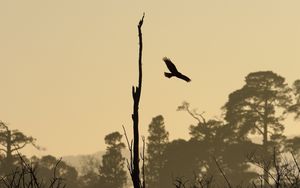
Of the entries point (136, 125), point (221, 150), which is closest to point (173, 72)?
point (136, 125)

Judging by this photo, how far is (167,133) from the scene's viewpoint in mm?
59938

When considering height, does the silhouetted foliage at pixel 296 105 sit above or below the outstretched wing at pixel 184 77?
above

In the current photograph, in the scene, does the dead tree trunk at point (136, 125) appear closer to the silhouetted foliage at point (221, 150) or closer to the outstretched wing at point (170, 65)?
the outstretched wing at point (170, 65)

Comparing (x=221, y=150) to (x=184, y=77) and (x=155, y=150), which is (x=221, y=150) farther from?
(x=184, y=77)

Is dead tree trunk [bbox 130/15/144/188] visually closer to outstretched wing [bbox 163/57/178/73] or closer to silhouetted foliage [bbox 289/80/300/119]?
outstretched wing [bbox 163/57/178/73]

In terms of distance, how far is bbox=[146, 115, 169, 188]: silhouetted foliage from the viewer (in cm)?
5759

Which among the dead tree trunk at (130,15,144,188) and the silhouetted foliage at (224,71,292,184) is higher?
the silhouetted foliage at (224,71,292,184)

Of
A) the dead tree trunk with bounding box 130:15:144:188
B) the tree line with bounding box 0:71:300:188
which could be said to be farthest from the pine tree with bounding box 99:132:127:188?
the dead tree trunk with bounding box 130:15:144:188

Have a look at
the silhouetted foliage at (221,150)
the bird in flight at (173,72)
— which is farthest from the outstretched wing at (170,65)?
the silhouetted foliage at (221,150)

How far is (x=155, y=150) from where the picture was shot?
194 ft

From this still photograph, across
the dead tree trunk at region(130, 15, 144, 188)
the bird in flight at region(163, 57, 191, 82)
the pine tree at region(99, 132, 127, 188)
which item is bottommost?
the dead tree trunk at region(130, 15, 144, 188)

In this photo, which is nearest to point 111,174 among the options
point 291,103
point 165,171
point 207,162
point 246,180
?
point 165,171

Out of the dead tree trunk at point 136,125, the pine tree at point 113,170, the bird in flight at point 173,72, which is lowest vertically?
the dead tree trunk at point 136,125

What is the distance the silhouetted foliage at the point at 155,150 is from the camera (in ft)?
189
